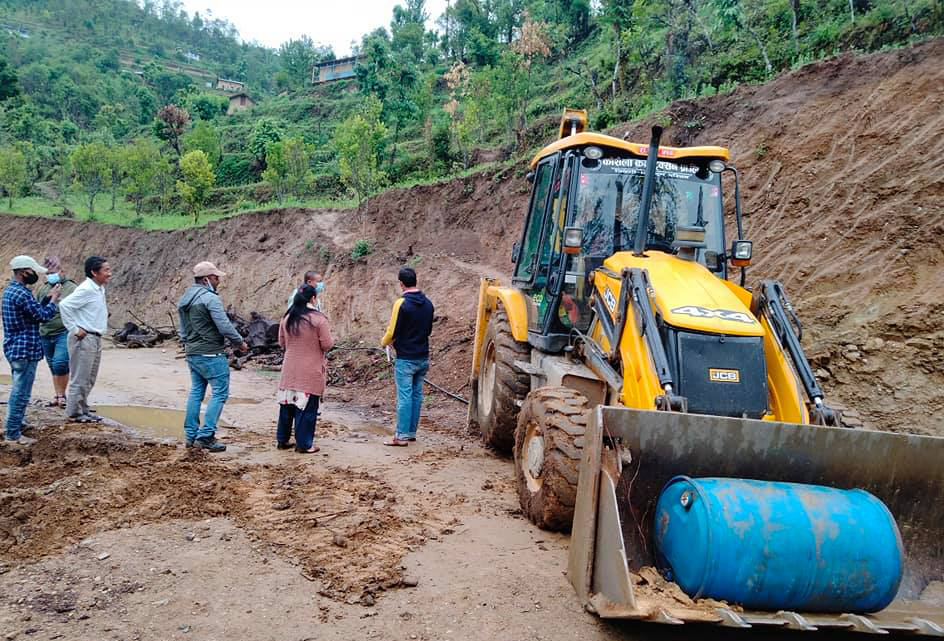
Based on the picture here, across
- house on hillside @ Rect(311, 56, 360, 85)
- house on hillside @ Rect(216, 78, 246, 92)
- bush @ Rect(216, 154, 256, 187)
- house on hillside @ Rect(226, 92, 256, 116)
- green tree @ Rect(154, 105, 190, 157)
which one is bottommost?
bush @ Rect(216, 154, 256, 187)

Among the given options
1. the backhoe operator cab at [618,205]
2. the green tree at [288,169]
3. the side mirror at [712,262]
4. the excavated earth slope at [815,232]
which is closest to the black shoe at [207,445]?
the backhoe operator cab at [618,205]

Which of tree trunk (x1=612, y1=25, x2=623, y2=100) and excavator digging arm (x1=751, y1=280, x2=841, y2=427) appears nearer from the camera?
excavator digging arm (x1=751, y1=280, x2=841, y2=427)

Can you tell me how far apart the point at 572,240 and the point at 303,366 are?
3.05 m

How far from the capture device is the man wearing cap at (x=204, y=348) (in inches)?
243

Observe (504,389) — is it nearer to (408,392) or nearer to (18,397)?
(408,392)

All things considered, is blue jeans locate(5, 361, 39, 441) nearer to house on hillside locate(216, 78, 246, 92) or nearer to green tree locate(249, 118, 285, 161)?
green tree locate(249, 118, 285, 161)

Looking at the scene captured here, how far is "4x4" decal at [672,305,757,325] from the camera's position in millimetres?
4234

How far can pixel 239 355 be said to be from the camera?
1395 centimetres

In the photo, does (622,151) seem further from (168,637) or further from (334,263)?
(334,263)

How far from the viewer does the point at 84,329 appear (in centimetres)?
693

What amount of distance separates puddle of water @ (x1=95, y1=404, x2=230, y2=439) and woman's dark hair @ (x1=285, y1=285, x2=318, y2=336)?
6.26ft

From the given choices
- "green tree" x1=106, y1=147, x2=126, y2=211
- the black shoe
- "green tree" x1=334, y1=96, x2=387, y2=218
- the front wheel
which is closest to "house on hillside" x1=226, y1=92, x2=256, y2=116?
"green tree" x1=106, y1=147, x2=126, y2=211

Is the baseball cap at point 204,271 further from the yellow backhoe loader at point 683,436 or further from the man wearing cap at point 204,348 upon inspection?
the yellow backhoe loader at point 683,436

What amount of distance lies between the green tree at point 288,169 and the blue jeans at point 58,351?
21.6 m
